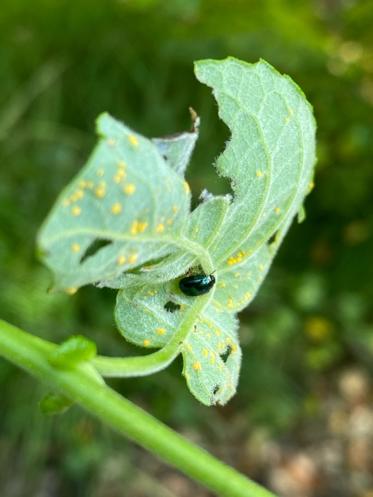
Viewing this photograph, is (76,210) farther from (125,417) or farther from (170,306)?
(170,306)

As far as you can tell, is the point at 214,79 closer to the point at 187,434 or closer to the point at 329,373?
the point at 187,434

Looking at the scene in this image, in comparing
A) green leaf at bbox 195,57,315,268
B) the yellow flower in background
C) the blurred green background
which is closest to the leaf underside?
green leaf at bbox 195,57,315,268

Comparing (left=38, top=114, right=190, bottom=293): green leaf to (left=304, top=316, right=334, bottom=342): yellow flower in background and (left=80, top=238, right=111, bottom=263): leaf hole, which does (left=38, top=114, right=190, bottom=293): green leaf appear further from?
(left=304, top=316, right=334, bottom=342): yellow flower in background

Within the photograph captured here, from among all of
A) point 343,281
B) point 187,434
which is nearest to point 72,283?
point 187,434

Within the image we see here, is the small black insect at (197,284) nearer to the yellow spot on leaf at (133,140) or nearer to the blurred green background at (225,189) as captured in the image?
the yellow spot on leaf at (133,140)

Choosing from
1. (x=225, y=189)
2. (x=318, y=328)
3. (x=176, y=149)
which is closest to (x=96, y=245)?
(x=176, y=149)
